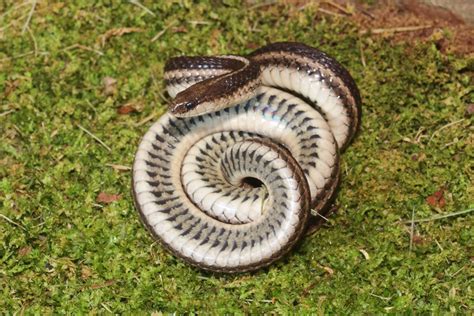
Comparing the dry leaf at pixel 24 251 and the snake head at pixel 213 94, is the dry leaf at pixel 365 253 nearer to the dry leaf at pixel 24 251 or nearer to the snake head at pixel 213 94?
the snake head at pixel 213 94

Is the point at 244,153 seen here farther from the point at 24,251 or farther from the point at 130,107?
the point at 24,251

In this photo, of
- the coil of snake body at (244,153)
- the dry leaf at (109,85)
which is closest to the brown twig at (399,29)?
the coil of snake body at (244,153)

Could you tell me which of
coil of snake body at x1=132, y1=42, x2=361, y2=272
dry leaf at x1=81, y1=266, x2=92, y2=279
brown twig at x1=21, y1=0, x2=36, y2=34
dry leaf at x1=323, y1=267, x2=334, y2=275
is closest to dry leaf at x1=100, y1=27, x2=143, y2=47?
brown twig at x1=21, y1=0, x2=36, y2=34

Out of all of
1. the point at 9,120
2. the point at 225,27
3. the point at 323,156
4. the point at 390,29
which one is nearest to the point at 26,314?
the point at 9,120

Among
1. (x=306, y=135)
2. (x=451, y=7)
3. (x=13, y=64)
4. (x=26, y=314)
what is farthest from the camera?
(x=13, y=64)

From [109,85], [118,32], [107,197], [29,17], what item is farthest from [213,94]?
[29,17]

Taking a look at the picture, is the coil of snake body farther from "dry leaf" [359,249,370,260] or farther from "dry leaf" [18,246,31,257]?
"dry leaf" [18,246,31,257]

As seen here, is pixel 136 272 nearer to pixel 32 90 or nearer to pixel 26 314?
pixel 26 314
